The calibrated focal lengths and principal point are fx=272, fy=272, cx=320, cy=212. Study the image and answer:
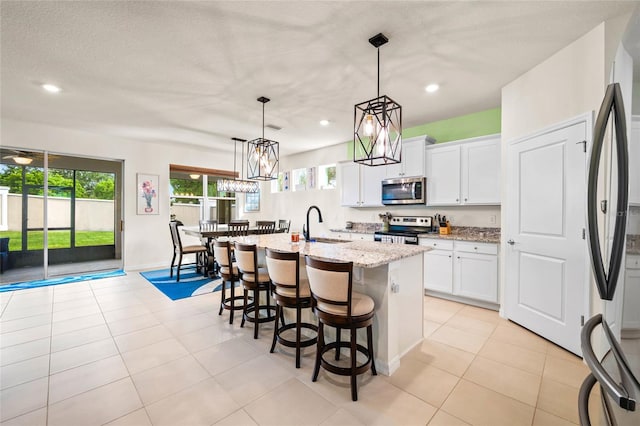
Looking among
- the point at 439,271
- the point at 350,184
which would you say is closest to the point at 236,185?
the point at 350,184

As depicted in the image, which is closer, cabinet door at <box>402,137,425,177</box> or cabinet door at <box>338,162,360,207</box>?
cabinet door at <box>402,137,425,177</box>

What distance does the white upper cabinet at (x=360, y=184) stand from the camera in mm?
4961

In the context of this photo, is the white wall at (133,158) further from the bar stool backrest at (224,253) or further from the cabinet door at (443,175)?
the cabinet door at (443,175)

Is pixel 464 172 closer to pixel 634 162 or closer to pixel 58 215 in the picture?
pixel 634 162

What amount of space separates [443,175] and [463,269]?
1.40 m

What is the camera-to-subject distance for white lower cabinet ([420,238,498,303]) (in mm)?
3441

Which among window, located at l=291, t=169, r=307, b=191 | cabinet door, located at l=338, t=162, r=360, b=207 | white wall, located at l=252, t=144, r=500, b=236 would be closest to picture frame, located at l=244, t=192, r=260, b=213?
white wall, located at l=252, t=144, r=500, b=236

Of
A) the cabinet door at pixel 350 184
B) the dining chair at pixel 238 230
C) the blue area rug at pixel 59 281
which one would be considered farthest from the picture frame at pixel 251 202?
the blue area rug at pixel 59 281

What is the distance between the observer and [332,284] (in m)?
1.84

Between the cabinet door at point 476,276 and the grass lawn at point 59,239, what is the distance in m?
7.09

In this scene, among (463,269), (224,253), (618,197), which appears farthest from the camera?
(463,269)

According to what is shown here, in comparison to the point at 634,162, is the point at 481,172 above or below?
above

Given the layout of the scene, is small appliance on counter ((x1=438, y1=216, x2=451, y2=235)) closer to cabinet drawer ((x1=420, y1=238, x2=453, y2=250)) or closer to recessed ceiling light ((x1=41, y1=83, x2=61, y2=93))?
cabinet drawer ((x1=420, y1=238, x2=453, y2=250))

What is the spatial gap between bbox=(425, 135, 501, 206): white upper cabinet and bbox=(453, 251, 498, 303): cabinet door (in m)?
0.77
